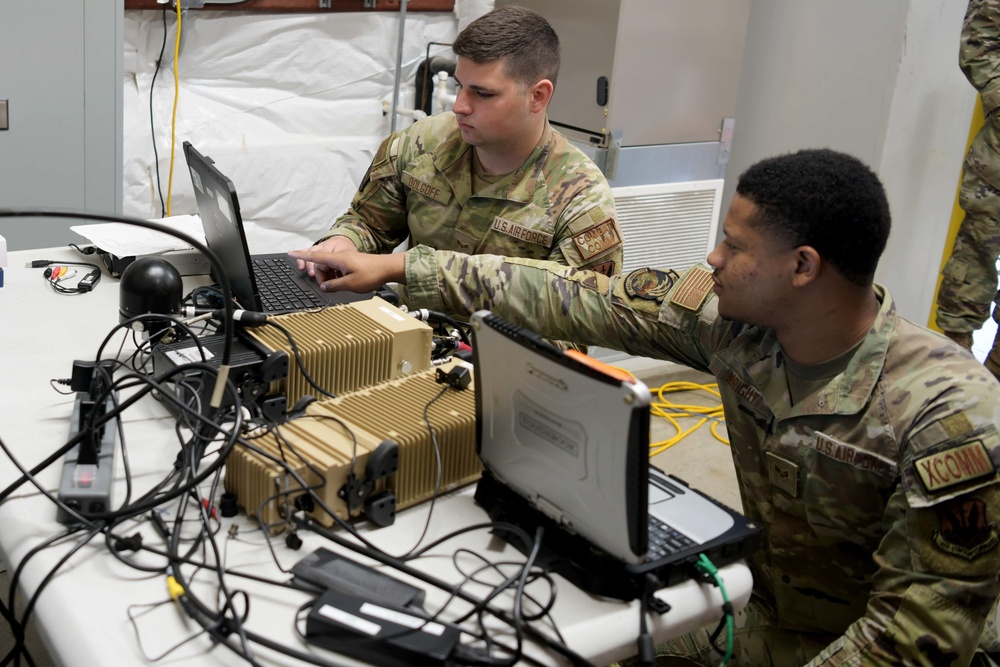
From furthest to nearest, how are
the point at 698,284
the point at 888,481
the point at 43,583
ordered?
1. the point at 698,284
2. the point at 888,481
3. the point at 43,583

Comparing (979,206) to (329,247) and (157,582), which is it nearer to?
(329,247)

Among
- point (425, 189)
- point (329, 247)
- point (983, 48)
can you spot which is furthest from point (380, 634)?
point (983, 48)

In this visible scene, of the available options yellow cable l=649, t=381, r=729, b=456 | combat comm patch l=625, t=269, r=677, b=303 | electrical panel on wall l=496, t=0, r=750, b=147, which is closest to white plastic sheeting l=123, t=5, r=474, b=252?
electrical panel on wall l=496, t=0, r=750, b=147

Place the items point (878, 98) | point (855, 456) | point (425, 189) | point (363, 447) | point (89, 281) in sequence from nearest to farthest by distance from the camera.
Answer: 1. point (363, 447)
2. point (855, 456)
3. point (89, 281)
4. point (425, 189)
5. point (878, 98)

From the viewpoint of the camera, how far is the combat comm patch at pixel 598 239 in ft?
6.89

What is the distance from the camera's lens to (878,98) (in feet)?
11.9

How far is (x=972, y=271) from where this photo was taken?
3779 millimetres

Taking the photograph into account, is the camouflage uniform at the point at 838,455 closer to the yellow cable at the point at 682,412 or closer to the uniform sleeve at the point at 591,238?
the uniform sleeve at the point at 591,238

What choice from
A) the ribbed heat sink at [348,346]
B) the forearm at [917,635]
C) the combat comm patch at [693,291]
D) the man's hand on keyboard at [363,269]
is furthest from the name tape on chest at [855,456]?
the man's hand on keyboard at [363,269]

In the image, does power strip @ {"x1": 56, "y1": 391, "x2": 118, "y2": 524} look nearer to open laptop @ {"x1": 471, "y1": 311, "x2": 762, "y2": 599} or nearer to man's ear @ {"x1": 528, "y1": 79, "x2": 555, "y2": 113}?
open laptop @ {"x1": 471, "y1": 311, "x2": 762, "y2": 599}

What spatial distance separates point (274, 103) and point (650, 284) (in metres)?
2.02

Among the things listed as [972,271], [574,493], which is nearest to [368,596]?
[574,493]

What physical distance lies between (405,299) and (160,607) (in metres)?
0.81

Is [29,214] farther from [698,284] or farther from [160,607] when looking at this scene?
[698,284]
